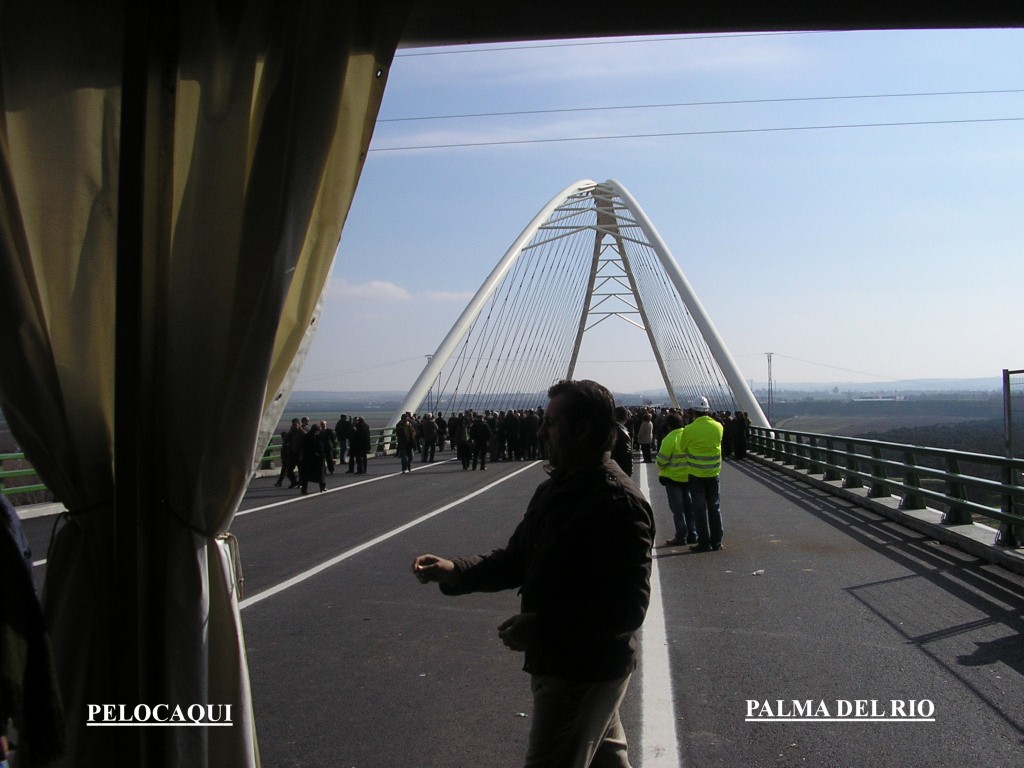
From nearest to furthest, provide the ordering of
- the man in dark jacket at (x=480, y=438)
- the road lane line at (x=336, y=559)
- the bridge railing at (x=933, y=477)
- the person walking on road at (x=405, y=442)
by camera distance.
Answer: the road lane line at (x=336, y=559) → the bridge railing at (x=933, y=477) → the person walking on road at (x=405, y=442) → the man in dark jacket at (x=480, y=438)

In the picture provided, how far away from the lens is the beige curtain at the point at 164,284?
3.09m

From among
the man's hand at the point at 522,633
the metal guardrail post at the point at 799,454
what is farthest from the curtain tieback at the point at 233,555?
the metal guardrail post at the point at 799,454

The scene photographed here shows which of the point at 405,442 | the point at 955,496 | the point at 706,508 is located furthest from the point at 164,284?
the point at 405,442

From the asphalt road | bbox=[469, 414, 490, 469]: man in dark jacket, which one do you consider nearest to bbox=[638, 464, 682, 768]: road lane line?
the asphalt road

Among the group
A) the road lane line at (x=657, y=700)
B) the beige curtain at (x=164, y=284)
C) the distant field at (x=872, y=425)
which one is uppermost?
the beige curtain at (x=164, y=284)

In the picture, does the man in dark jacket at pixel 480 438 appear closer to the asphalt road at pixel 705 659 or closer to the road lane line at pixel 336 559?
the road lane line at pixel 336 559

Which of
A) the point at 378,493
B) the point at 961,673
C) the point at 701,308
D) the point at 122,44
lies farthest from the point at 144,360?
the point at 701,308

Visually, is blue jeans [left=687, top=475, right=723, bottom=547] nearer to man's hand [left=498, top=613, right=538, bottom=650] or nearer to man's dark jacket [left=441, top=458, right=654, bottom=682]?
man's dark jacket [left=441, top=458, right=654, bottom=682]

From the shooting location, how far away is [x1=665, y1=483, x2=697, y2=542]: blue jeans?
11312 millimetres

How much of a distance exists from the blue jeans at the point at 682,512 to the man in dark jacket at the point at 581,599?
851 cm

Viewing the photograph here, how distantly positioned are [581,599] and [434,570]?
0.53 m

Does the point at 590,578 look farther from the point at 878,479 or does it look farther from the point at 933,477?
the point at 878,479

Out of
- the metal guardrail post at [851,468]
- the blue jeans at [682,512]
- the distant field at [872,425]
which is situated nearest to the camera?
the blue jeans at [682,512]

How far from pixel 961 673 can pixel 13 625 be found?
17.1ft
